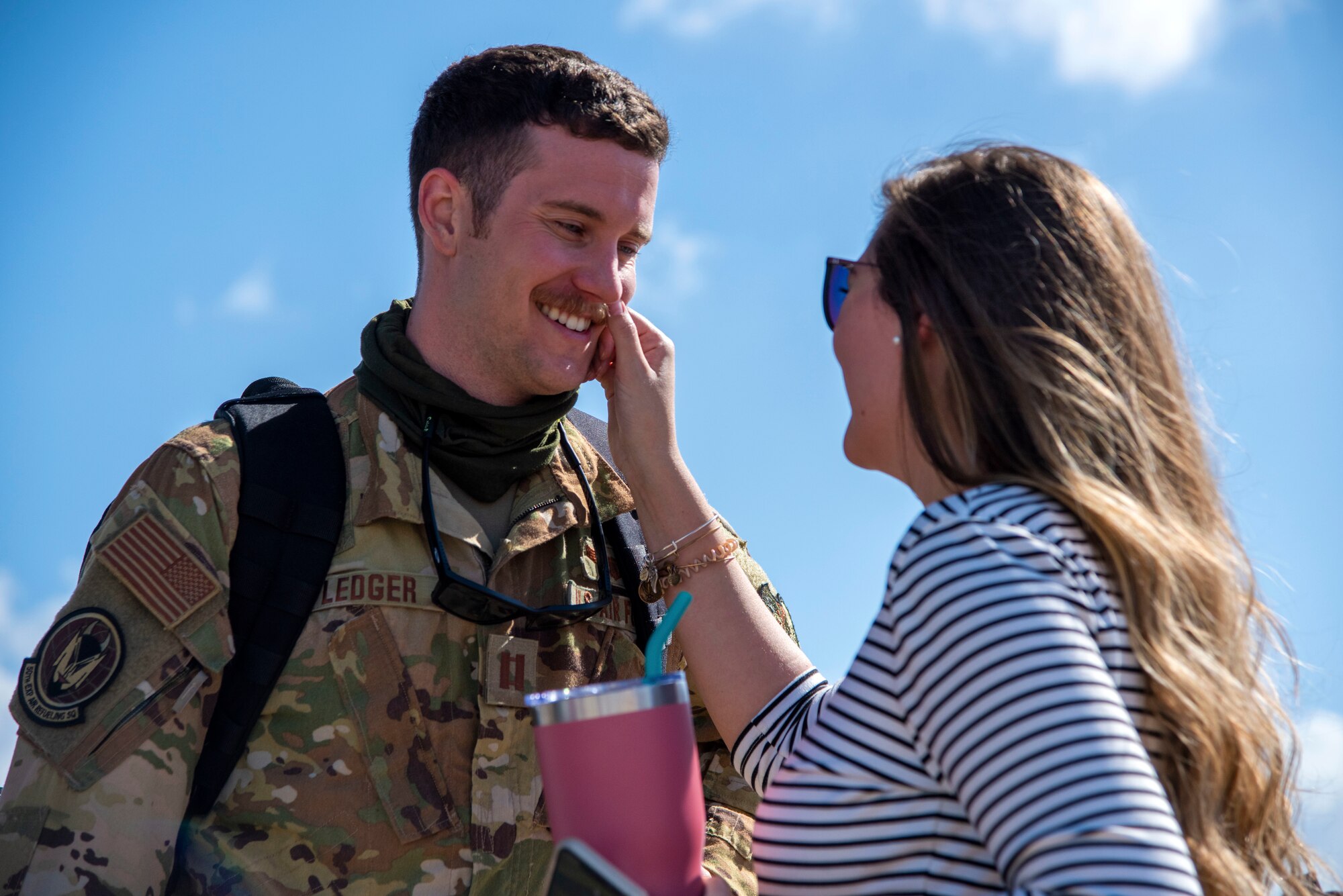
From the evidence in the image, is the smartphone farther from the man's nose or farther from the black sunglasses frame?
the man's nose

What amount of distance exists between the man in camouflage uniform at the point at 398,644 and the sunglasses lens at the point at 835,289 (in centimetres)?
115

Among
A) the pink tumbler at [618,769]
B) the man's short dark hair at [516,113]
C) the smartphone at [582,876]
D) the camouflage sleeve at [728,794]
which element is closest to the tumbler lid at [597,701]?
the pink tumbler at [618,769]

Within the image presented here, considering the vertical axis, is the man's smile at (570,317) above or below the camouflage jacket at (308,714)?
above

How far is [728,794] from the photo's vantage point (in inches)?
151

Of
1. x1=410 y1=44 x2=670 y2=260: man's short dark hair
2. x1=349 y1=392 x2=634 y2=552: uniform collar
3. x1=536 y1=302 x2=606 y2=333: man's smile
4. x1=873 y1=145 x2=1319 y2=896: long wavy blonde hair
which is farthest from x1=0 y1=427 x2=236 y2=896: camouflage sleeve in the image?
x1=873 y1=145 x2=1319 y2=896: long wavy blonde hair

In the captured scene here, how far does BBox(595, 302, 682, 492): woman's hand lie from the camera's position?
3.74 m

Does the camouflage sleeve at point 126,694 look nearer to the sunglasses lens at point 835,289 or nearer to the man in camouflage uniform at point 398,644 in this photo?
the man in camouflage uniform at point 398,644

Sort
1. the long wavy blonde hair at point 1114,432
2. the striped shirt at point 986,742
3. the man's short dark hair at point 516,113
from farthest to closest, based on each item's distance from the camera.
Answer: the man's short dark hair at point 516,113 → the long wavy blonde hair at point 1114,432 → the striped shirt at point 986,742

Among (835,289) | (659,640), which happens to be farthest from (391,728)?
(835,289)

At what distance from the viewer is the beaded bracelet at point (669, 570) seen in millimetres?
3600

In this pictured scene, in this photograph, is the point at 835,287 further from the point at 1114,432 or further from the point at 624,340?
the point at 624,340

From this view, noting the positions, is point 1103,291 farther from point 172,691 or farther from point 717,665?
point 172,691

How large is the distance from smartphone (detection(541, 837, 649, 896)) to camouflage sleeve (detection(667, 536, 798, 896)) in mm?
1579

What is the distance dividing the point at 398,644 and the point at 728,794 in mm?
1199
